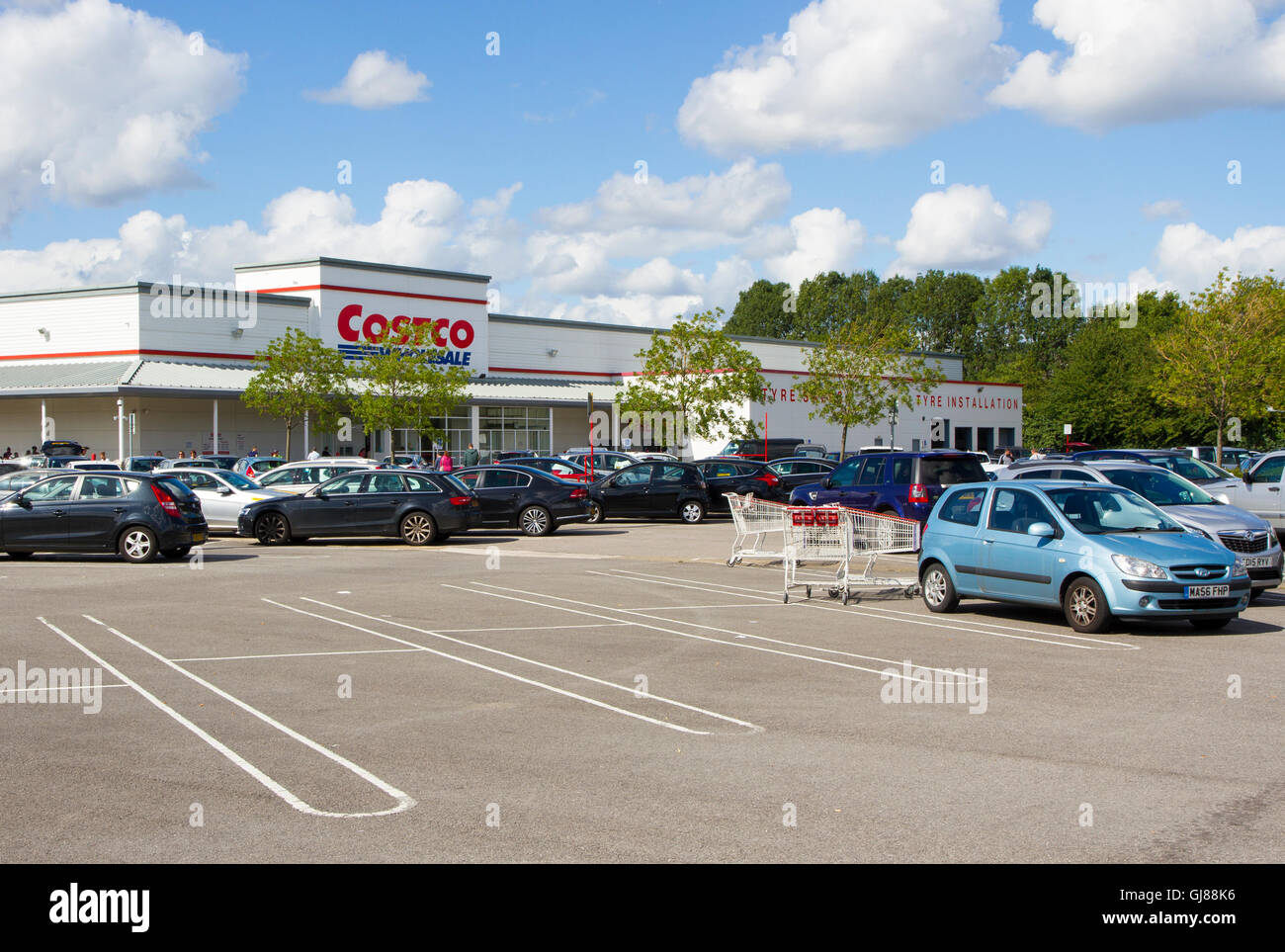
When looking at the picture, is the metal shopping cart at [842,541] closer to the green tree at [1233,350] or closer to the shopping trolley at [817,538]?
the shopping trolley at [817,538]

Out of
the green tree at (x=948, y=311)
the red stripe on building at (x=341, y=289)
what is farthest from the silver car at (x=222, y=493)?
the green tree at (x=948, y=311)

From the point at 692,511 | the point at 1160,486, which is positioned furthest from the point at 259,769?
the point at 692,511

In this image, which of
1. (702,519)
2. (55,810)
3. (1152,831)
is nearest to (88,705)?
(55,810)

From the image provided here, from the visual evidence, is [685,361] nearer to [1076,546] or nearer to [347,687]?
[1076,546]

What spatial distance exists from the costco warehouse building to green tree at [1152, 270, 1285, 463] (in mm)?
14919

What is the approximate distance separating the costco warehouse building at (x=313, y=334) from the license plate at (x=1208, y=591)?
118 ft

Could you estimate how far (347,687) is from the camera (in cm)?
964

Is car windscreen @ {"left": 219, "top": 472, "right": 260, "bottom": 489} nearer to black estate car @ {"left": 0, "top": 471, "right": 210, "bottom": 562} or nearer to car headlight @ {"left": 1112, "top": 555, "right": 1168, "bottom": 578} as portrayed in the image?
black estate car @ {"left": 0, "top": 471, "right": 210, "bottom": 562}

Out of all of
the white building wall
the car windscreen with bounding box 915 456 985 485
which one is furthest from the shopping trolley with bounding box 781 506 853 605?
the white building wall

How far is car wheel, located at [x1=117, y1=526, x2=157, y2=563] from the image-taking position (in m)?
20.2

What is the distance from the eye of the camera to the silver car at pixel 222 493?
26.4 metres

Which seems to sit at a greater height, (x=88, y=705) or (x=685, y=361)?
(x=685, y=361)

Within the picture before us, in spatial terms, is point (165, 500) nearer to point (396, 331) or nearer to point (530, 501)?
point (530, 501)
